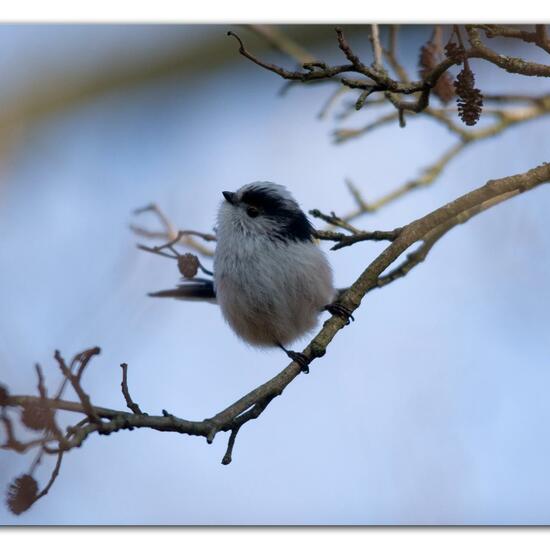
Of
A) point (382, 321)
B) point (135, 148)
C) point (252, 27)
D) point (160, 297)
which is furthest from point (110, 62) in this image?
point (382, 321)

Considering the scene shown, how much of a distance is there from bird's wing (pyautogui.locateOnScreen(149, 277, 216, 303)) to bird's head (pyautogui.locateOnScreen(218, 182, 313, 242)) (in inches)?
8.7

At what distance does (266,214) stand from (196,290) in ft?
1.11

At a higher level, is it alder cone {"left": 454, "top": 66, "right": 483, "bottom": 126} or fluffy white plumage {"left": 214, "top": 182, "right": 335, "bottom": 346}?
alder cone {"left": 454, "top": 66, "right": 483, "bottom": 126}

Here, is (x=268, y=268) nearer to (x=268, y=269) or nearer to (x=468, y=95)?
(x=268, y=269)

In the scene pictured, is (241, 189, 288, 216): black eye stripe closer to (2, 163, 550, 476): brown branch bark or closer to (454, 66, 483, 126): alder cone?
(2, 163, 550, 476): brown branch bark

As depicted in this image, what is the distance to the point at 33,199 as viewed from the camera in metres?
1.94

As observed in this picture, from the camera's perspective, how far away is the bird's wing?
2066 mm

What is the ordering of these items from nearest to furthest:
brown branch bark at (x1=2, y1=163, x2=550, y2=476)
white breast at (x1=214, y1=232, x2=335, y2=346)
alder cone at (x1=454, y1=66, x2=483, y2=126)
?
brown branch bark at (x1=2, y1=163, x2=550, y2=476) → alder cone at (x1=454, y1=66, x2=483, y2=126) → white breast at (x1=214, y1=232, x2=335, y2=346)

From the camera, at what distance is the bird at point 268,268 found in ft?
6.07

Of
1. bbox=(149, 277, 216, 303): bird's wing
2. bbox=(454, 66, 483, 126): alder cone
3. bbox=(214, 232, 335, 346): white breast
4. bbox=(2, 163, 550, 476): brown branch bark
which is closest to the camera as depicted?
bbox=(2, 163, 550, 476): brown branch bark

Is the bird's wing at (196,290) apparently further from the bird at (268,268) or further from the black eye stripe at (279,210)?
the black eye stripe at (279,210)

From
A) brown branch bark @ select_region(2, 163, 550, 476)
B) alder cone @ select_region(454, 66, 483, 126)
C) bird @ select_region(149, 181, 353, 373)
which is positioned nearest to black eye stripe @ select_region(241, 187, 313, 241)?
bird @ select_region(149, 181, 353, 373)

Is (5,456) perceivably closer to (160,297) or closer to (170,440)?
(170,440)

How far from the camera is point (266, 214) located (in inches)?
75.5
